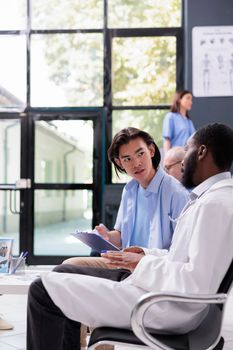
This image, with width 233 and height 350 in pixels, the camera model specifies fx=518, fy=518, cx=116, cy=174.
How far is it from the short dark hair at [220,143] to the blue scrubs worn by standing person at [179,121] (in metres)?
3.57

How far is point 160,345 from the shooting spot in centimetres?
150

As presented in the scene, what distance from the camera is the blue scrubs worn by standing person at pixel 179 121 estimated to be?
524 centimetres

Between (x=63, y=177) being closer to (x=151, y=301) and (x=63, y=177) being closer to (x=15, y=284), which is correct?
(x=15, y=284)

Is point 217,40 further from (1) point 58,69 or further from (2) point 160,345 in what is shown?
(2) point 160,345

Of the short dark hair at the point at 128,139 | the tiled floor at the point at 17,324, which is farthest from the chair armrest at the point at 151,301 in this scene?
the tiled floor at the point at 17,324

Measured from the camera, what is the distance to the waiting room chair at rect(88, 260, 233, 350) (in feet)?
4.72

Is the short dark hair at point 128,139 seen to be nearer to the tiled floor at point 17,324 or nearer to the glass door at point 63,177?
the tiled floor at point 17,324

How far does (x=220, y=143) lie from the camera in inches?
66.3

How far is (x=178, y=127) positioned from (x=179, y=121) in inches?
2.4

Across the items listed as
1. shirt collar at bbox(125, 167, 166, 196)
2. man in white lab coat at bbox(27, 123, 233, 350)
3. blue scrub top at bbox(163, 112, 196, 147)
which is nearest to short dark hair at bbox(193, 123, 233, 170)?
man in white lab coat at bbox(27, 123, 233, 350)

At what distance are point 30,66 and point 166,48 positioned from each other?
1519 millimetres

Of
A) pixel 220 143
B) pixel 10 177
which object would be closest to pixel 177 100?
pixel 10 177

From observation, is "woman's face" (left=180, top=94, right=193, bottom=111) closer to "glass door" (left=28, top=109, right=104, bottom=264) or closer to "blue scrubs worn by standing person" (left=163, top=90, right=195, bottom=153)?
"blue scrubs worn by standing person" (left=163, top=90, right=195, bottom=153)

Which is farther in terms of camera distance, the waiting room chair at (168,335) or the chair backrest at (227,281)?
the chair backrest at (227,281)
